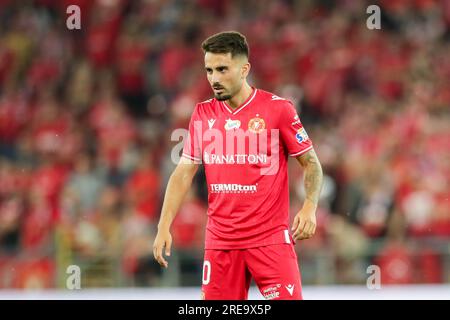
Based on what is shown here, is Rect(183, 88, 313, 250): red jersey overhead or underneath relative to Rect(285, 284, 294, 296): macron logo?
overhead

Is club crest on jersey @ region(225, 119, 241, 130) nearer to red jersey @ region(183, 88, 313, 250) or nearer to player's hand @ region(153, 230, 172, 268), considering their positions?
red jersey @ region(183, 88, 313, 250)

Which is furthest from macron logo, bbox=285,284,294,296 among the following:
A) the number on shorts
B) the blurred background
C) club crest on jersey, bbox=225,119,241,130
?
the blurred background

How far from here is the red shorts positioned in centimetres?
532

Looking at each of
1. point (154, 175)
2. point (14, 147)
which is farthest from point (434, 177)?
point (14, 147)

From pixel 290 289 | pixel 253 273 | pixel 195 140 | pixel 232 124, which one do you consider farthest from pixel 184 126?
pixel 290 289

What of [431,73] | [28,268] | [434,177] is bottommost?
[28,268]

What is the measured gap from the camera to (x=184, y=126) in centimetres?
1104

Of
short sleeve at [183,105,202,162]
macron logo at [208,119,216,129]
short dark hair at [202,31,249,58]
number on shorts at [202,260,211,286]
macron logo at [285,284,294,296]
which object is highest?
short dark hair at [202,31,249,58]

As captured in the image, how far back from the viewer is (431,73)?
38.1ft

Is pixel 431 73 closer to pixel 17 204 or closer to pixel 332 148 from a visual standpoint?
pixel 332 148

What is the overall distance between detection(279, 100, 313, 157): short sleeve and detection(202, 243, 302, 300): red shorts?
498 mm

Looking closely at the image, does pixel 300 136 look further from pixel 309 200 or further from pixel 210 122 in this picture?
pixel 210 122

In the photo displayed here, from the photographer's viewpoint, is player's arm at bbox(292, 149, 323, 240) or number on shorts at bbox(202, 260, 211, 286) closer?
player's arm at bbox(292, 149, 323, 240)
